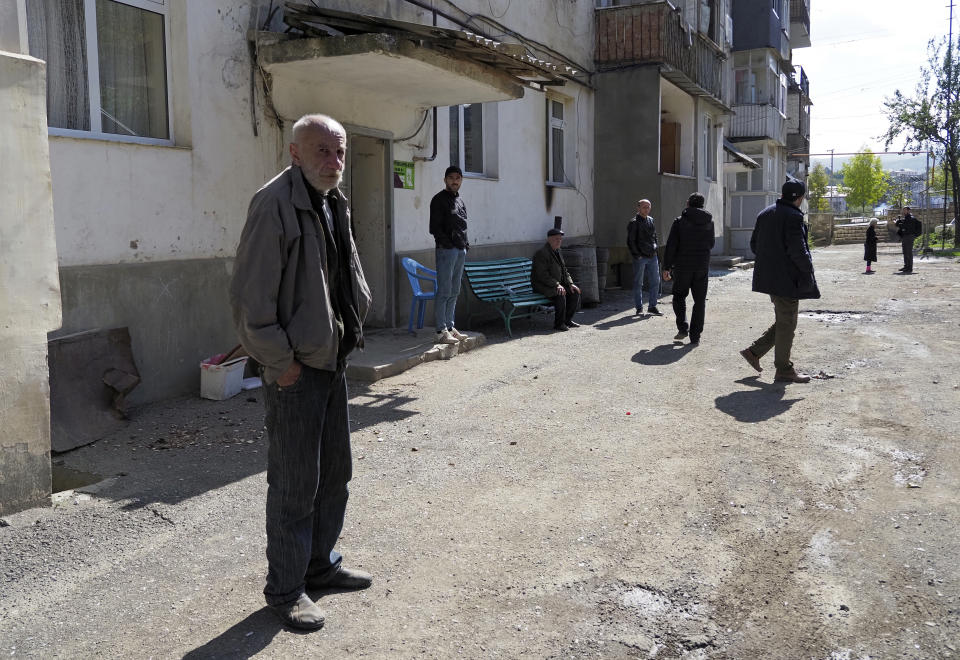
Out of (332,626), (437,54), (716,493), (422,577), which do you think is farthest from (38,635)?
(437,54)

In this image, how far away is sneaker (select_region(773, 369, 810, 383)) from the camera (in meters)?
7.77

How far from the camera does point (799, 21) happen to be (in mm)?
38406

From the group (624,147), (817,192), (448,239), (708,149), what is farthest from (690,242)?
(817,192)

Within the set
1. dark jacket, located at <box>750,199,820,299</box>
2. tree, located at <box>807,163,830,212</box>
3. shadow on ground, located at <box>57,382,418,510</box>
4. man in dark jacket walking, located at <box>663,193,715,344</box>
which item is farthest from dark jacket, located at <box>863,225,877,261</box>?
tree, located at <box>807,163,830,212</box>

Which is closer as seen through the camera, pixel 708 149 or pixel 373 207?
pixel 373 207

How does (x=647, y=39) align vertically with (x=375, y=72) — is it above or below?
above

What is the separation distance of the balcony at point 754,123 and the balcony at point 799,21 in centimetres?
988

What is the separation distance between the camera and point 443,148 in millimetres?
11109

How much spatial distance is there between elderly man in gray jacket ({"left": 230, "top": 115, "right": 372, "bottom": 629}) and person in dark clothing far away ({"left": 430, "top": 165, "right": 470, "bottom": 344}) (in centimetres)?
549

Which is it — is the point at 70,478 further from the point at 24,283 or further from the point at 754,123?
the point at 754,123

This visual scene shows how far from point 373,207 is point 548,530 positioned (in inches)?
A: 255

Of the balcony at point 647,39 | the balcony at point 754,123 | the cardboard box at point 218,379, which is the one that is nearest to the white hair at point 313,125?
the cardboard box at point 218,379

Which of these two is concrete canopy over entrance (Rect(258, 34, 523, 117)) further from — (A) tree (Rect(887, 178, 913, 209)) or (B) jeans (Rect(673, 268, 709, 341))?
(A) tree (Rect(887, 178, 913, 209))

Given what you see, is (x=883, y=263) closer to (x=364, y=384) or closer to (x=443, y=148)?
(x=443, y=148)
